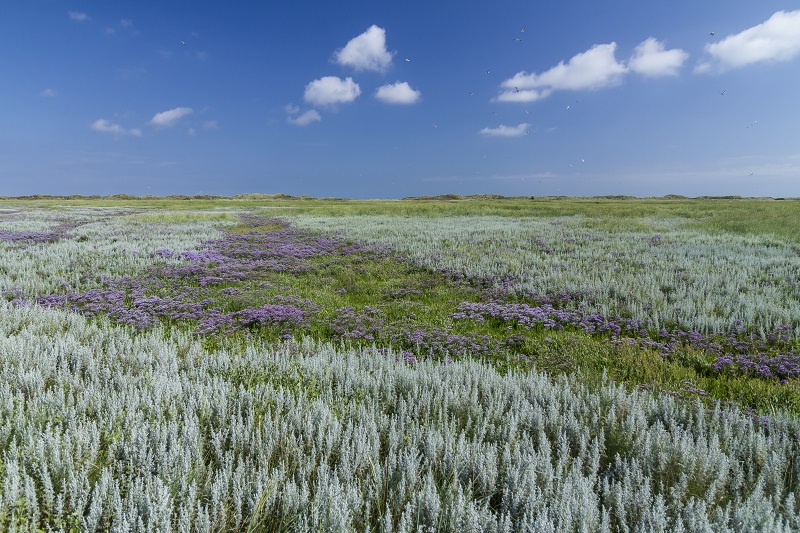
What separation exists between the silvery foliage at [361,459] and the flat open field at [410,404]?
0.07 ft

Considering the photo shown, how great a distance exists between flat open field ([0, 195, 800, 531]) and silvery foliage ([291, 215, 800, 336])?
98mm

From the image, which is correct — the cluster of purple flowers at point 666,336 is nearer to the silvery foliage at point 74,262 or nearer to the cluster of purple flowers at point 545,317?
the cluster of purple flowers at point 545,317

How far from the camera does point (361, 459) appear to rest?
2.84m

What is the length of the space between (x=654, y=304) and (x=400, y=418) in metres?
7.82

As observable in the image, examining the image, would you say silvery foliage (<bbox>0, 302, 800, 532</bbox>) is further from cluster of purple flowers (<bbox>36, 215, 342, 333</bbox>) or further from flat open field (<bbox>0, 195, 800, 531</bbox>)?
cluster of purple flowers (<bbox>36, 215, 342, 333</bbox>)

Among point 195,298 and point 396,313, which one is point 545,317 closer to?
point 396,313

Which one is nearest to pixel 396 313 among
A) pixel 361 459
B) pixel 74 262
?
pixel 361 459

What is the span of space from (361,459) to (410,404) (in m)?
1.01

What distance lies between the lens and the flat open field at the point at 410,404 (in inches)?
92.0

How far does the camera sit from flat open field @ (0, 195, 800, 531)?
2.34 meters

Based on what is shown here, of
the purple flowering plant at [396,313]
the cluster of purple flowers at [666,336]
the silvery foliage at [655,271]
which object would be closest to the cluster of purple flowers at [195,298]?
the purple flowering plant at [396,313]

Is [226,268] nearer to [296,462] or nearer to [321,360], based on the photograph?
[321,360]

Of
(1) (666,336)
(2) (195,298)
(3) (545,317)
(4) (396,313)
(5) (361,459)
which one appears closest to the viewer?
(5) (361,459)

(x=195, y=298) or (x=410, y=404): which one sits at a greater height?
(x=410, y=404)
